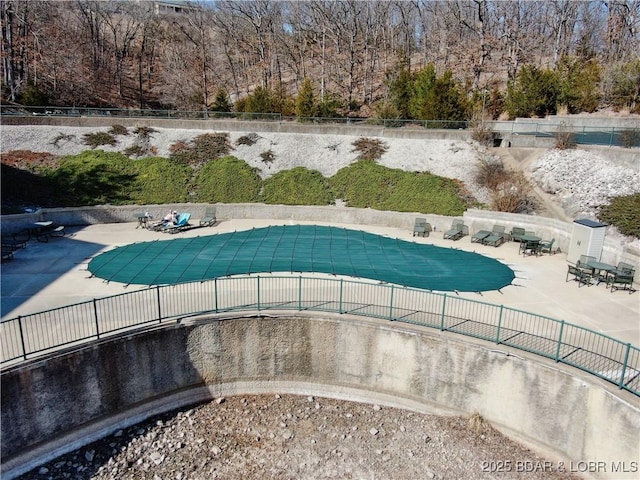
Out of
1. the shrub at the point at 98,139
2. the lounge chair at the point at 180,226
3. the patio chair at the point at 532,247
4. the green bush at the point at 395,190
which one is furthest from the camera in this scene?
the shrub at the point at 98,139

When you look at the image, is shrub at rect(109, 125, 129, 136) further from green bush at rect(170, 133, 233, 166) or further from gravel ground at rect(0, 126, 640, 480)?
gravel ground at rect(0, 126, 640, 480)

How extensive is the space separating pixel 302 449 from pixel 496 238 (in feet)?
43.3

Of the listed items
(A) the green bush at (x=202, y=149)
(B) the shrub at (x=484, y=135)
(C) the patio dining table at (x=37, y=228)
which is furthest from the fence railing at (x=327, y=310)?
(B) the shrub at (x=484, y=135)

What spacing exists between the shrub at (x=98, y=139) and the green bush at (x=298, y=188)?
1025cm

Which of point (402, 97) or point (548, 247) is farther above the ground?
point (402, 97)

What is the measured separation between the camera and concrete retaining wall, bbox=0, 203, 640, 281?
20.8m

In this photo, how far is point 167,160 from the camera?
27734mm

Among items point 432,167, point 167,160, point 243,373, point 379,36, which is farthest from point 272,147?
point 379,36

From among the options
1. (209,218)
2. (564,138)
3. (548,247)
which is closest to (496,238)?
(548,247)

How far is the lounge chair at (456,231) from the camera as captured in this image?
Answer: 70.3 feet

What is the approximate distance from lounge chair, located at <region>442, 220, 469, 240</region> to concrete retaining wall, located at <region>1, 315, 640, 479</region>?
31.8 ft

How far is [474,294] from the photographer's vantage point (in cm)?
1516

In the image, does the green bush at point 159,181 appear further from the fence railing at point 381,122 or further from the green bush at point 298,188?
the fence railing at point 381,122

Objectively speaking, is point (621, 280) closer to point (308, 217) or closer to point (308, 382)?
point (308, 382)
